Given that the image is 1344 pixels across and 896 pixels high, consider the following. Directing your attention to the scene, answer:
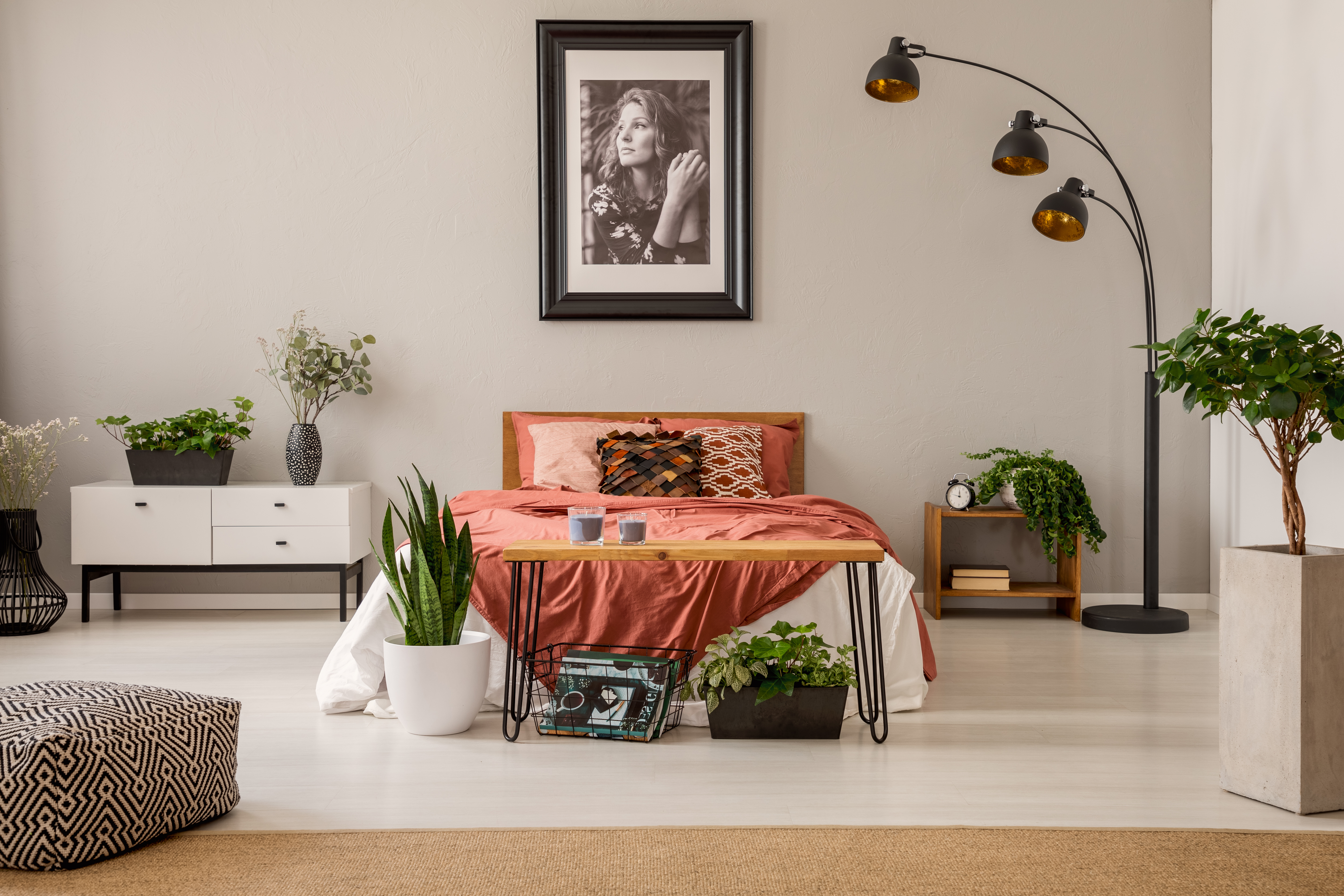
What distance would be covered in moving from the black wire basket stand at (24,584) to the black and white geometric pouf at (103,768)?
2285 mm

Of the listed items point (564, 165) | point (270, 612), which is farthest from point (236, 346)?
point (564, 165)

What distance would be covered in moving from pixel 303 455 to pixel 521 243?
4.48ft

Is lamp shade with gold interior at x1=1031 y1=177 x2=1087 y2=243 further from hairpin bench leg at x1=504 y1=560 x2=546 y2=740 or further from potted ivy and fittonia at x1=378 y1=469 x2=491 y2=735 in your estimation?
potted ivy and fittonia at x1=378 y1=469 x2=491 y2=735

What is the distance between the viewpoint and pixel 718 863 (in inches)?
75.6

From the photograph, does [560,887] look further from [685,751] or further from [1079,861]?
[1079,861]

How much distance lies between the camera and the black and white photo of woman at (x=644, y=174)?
15.3ft

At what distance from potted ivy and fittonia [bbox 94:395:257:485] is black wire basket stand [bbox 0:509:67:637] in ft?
1.48

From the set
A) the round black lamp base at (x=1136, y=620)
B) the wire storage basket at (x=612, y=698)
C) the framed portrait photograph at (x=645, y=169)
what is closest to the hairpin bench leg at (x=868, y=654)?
the wire storage basket at (x=612, y=698)

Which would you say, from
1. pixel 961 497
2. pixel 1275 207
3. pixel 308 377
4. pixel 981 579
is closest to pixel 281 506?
pixel 308 377

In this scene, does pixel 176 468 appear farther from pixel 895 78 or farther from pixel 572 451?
pixel 895 78

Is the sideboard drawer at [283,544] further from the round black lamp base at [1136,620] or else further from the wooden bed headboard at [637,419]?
the round black lamp base at [1136,620]

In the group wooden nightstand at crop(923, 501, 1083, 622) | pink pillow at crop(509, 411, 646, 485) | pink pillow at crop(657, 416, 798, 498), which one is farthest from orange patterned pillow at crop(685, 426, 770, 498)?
wooden nightstand at crop(923, 501, 1083, 622)

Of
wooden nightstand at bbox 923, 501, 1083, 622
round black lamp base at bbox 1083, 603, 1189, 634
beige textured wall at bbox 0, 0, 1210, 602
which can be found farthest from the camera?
beige textured wall at bbox 0, 0, 1210, 602

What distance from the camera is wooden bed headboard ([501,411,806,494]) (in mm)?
4707
